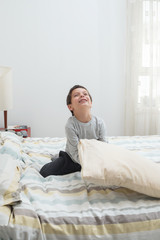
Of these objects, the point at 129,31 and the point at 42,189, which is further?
the point at 129,31

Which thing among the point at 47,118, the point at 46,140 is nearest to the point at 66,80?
the point at 47,118

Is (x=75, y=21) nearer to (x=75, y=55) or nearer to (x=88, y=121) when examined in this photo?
(x=75, y=55)

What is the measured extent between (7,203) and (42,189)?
0.78 ft

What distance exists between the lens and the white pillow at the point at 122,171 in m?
0.97

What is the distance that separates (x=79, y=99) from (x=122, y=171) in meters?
0.68

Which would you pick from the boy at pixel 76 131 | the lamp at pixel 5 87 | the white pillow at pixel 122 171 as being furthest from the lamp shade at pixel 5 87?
the white pillow at pixel 122 171

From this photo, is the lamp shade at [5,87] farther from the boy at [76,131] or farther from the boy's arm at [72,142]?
the boy's arm at [72,142]

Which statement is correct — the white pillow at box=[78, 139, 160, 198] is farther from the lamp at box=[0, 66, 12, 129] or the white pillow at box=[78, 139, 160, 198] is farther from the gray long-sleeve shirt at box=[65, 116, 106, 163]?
the lamp at box=[0, 66, 12, 129]

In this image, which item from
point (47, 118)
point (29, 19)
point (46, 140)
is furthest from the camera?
point (47, 118)

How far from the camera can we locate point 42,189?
1.09m

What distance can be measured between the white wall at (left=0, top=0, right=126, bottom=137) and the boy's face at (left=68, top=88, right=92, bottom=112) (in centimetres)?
171

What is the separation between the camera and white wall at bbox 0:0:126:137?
309 centimetres

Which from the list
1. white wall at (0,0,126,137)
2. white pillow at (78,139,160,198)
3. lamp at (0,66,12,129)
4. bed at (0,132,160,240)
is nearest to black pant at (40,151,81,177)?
bed at (0,132,160,240)

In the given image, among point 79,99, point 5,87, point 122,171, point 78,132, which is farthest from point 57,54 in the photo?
point 122,171
